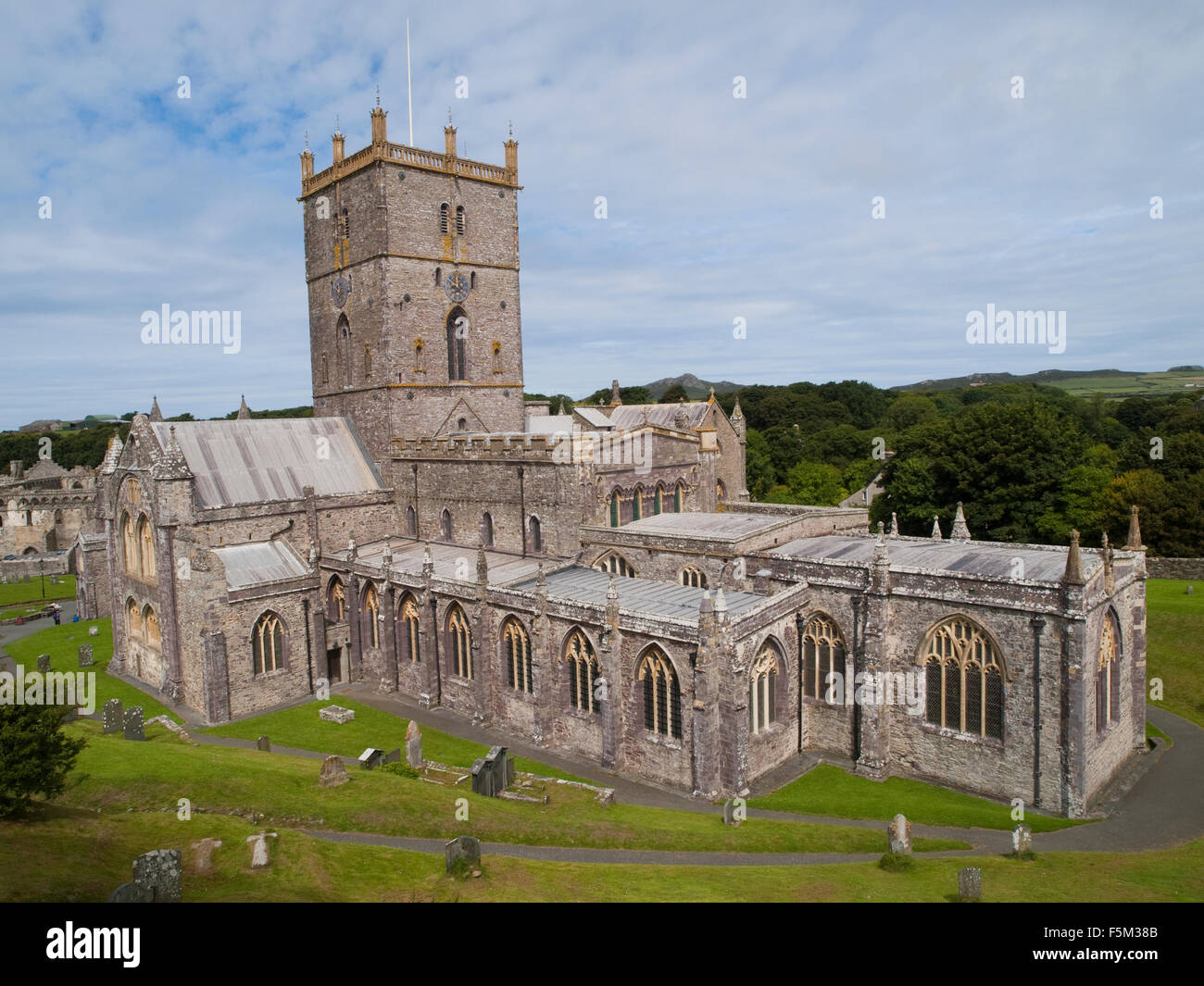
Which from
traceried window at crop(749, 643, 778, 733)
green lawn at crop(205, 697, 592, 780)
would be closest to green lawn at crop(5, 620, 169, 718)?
green lawn at crop(205, 697, 592, 780)

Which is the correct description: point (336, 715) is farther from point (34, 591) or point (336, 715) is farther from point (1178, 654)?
point (34, 591)

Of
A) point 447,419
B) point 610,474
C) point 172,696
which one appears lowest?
point 172,696

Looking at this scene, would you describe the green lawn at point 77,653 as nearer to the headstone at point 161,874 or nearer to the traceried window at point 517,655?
the traceried window at point 517,655

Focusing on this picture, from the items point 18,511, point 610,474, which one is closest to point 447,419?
point 610,474

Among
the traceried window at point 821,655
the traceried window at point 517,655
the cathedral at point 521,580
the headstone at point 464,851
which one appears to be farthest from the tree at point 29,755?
the traceried window at point 821,655

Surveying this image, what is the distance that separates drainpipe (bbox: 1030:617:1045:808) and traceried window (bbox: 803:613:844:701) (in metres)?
5.93

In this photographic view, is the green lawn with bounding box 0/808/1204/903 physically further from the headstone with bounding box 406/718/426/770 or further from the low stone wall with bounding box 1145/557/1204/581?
the low stone wall with bounding box 1145/557/1204/581

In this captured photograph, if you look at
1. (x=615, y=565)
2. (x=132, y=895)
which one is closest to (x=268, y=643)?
(x=615, y=565)

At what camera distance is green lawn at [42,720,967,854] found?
21.2 metres

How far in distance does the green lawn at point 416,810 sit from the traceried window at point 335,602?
43.8 ft

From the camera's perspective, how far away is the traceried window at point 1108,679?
81.7 ft

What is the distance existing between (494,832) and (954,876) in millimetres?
11391
